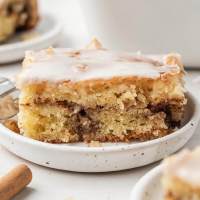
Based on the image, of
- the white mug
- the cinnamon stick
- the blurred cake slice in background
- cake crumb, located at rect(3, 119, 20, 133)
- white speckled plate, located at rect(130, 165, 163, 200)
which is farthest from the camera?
the blurred cake slice in background

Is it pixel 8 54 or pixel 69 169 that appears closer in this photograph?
pixel 69 169

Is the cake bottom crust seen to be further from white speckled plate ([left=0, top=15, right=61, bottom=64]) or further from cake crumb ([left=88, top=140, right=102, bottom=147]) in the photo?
white speckled plate ([left=0, top=15, right=61, bottom=64])

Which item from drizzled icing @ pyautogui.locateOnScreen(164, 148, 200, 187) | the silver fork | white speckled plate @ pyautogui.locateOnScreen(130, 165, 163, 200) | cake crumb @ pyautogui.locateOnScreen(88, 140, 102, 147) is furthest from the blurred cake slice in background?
drizzled icing @ pyautogui.locateOnScreen(164, 148, 200, 187)

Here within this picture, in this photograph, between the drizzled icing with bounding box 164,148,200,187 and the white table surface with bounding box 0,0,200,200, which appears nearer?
the drizzled icing with bounding box 164,148,200,187

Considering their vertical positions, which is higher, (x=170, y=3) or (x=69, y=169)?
(x=170, y=3)

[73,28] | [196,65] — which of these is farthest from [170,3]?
[73,28]

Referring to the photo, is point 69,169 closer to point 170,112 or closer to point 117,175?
point 117,175

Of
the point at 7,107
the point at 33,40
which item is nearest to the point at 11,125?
the point at 7,107
